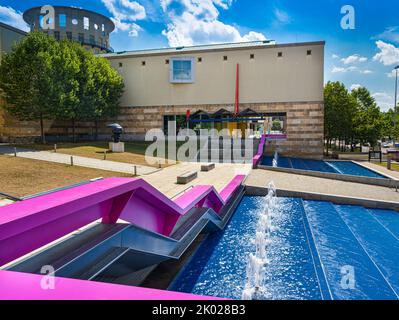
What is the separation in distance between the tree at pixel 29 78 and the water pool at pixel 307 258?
72.2 ft

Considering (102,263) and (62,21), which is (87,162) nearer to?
(102,263)

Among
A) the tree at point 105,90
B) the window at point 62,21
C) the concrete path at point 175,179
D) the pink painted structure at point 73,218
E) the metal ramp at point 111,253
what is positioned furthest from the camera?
the window at point 62,21

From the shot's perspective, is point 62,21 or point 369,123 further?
point 62,21

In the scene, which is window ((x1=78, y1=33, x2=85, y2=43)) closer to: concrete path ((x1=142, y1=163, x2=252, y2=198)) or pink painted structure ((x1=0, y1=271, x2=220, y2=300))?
concrete path ((x1=142, y1=163, x2=252, y2=198))

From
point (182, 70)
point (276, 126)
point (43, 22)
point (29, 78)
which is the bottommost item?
point (276, 126)

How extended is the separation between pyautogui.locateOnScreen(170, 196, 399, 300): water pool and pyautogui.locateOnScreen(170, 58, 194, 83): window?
94.0 feet

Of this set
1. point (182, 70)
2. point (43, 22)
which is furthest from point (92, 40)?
point (182, 70)

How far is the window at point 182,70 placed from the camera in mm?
38156

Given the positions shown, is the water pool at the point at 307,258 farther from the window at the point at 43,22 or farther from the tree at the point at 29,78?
the window at the point at 43,22

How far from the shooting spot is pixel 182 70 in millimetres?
38344

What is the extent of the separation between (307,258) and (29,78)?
27.3 m

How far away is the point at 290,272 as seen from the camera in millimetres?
7449

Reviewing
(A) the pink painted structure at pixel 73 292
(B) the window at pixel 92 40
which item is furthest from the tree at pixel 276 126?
(A) the pink painted structure at pixel 73 292
